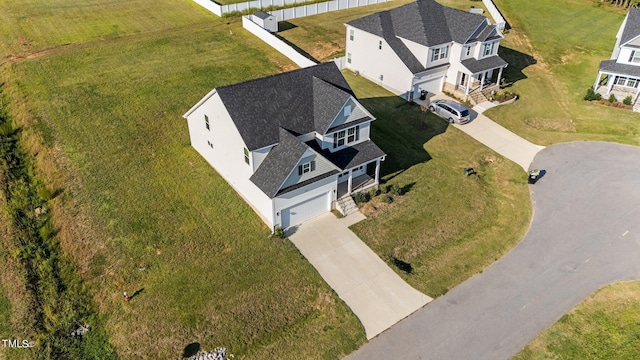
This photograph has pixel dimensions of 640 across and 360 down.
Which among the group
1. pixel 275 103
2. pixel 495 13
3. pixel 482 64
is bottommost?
pixel 495 13

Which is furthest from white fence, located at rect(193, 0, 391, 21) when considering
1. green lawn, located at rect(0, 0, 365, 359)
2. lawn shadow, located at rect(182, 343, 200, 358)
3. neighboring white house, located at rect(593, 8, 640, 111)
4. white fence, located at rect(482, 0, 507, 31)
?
lawn shadow, located at rect(182, 343, 200, 358)

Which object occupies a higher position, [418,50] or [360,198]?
[418,50]

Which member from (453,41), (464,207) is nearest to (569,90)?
(453,41)

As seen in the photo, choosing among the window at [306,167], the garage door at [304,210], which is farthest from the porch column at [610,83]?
the window at [306,167]

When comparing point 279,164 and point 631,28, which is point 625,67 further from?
point 279,164

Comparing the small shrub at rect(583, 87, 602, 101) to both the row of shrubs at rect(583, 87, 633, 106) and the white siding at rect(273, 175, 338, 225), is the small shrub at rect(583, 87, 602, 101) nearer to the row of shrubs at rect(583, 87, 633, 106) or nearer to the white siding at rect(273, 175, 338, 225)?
the row of shrubs at rect(583, 87, 633, 106)

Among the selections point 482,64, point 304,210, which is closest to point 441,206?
point 304,210

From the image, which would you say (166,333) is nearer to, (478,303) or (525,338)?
(478,303)
